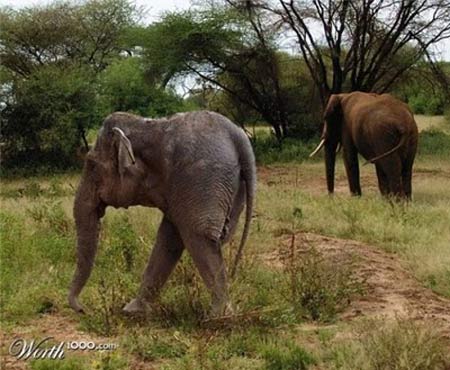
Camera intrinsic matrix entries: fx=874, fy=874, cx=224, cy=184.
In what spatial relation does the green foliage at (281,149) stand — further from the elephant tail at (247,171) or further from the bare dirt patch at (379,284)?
the elephant tail at (247,171)

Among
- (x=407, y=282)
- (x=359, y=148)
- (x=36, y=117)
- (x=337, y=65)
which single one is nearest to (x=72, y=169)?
(x=36, y=117)

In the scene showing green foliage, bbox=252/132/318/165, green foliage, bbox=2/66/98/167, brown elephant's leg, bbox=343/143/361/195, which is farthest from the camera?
green foliage, bbox=252/132/318/165

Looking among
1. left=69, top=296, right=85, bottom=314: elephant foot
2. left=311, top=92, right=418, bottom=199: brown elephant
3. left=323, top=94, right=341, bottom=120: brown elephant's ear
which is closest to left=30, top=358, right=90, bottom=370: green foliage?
left=69, top=296, right=85, bottom=314: elephant foot

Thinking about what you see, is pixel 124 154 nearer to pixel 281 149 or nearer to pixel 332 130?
pixel 332 130

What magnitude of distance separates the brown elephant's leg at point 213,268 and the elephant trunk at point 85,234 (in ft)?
2.36

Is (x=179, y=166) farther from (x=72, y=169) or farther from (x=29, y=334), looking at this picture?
(x=72, y=169)

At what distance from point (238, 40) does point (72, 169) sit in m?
6.52

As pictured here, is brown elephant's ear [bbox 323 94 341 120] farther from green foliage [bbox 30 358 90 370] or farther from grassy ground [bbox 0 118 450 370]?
green foliage [bbox 30 358 90 370]

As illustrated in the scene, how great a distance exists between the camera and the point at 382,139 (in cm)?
1278

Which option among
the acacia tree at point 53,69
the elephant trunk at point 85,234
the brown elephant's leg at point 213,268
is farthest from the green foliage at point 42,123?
the brown elephant's leg at point 213,268

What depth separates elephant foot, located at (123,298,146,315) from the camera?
5.85 metres

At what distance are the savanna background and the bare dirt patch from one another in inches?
1.1

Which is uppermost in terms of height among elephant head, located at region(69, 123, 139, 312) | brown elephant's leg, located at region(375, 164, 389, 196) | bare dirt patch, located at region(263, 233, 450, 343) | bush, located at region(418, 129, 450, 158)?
elephant head, located at region(69, 123, 139, 312)

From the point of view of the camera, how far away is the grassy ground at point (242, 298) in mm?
4824
